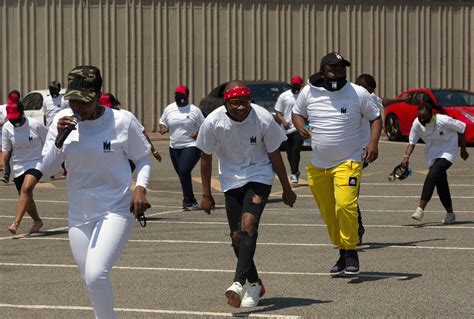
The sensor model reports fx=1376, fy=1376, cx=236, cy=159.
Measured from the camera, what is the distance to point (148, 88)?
35.4 m

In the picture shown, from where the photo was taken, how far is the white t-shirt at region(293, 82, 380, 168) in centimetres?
1178

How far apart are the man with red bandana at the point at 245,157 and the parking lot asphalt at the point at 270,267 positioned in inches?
23.2

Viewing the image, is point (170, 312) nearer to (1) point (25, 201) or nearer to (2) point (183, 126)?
(1) point (25, 201)

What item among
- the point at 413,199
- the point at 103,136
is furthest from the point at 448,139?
the point at 103,136

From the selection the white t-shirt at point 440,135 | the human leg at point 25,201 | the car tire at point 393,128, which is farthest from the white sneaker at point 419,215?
the car tire at point 393,128

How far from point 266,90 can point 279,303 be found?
66.5ft

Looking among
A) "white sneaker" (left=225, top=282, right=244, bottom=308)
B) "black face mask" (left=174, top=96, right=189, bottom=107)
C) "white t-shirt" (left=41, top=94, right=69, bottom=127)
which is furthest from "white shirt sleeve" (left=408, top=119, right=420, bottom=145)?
"white t-shirt" (left=41, top=94, right=69, bottom=127)

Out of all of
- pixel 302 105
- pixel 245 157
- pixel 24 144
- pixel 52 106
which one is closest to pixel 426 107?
→ pixel 302 105

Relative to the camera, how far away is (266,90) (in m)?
30.4

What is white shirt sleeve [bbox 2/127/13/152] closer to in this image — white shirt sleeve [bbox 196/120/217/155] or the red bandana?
white shirt sleeve [bbox 196/120/217/155]

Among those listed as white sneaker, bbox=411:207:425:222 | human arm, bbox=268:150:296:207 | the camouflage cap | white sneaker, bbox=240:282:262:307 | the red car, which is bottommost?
the red car

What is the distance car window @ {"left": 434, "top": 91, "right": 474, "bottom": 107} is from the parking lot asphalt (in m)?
11.5

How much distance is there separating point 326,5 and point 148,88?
17.8ft

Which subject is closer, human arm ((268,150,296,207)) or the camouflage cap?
the camouflage cap
